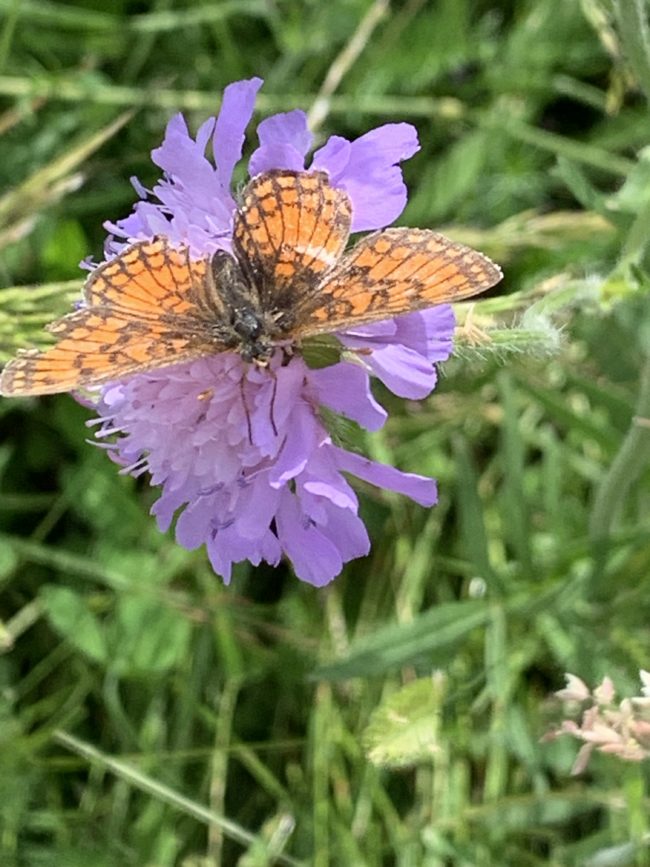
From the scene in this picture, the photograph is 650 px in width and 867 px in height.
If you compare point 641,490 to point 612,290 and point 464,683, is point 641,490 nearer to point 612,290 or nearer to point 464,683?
point 464,683

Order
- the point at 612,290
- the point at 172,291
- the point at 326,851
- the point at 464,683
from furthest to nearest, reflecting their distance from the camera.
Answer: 1. the point at 326,851
2. the point at 464,683
3. the point at 612,290
4. the point at 172,291

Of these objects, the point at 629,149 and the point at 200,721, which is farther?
the point at 629,149

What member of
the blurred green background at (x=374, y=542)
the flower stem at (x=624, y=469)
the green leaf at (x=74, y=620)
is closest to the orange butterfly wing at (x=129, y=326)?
the blurred green background at (x=374, y=542)

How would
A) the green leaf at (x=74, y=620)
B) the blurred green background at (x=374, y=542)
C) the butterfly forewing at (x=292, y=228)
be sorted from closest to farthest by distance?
the butterfly forewing at (x=292, y=228) < the blurred green background at (x=374, y=542) < the green leaf at (x=74, y=620)

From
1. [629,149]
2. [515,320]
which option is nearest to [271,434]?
[515,320]

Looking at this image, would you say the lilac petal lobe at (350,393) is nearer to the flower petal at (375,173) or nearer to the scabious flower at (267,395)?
the scabious flower at (267,395)

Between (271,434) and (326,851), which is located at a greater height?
(271,434)
